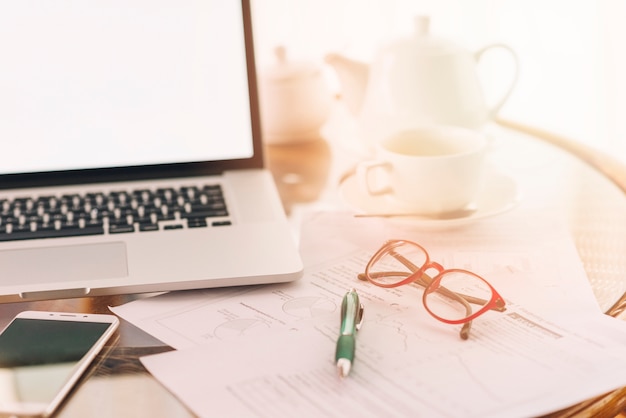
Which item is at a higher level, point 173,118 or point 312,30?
point 312,30

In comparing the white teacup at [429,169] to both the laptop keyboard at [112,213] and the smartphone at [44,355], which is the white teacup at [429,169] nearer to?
the laptop keyboard at [112,213]

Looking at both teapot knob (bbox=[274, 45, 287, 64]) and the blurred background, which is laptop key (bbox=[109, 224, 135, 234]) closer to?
teapot knob (bbox=[274, 45, 287, 64])

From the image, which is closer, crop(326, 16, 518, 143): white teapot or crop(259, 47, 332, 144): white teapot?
crop(326, 16, 518, 143): white teapot

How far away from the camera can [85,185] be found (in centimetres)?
85

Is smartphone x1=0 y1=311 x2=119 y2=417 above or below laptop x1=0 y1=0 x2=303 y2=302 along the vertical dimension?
below

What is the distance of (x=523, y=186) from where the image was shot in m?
0.90

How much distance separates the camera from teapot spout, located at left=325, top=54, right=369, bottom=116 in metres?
0.97

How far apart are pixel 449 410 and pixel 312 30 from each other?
0.99 meters

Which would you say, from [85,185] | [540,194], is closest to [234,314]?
[85,185]

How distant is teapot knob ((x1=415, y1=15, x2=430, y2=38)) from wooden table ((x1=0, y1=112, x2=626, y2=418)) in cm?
19

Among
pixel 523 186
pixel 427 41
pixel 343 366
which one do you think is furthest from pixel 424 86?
pixel 343 366

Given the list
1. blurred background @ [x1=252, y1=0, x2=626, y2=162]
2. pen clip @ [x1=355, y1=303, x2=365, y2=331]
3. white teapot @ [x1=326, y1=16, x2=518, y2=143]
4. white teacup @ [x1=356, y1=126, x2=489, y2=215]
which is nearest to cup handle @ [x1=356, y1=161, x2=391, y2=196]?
white teacup @ [x1=356, y1=126, x2=489, y2=215]

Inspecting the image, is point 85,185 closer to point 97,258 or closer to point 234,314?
point 97,258

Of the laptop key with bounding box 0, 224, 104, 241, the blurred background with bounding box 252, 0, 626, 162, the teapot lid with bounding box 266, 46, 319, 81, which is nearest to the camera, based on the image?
the laptop key with bounding box 0, 224, 104, 241
